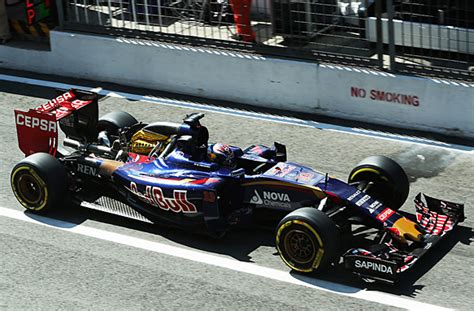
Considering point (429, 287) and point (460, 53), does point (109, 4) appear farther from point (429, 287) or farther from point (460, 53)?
point (429, 287)

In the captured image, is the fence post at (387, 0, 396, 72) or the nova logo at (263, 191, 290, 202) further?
the fence post at (387, 0, 396, 72)

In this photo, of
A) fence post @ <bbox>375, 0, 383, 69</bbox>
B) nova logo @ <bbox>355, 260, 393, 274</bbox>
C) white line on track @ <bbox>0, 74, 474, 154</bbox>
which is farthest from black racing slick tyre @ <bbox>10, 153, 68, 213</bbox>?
fence post @ <bbox>375, 0, 383, 69</bbox>

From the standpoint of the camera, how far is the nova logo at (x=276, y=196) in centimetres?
882

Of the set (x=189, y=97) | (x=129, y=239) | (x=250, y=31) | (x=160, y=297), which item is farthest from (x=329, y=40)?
(x=160, y=297)

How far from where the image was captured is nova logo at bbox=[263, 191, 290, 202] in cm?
882

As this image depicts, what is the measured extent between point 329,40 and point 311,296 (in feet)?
16.2

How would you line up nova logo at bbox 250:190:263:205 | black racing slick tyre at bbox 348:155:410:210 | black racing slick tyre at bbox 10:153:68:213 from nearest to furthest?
nova logo at bbox 250:190:263:205 → black racing slick tyre at bbox 348:155:410:210 → black racing slick tyre at bbox 10:153:68:213

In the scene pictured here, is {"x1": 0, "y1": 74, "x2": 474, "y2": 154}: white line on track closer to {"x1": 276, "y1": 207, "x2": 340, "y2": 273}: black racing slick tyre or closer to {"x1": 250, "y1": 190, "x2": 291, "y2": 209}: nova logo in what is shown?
{"x1": 250, "y1": 190, "x2": 291, "y2": 209}: nova logo

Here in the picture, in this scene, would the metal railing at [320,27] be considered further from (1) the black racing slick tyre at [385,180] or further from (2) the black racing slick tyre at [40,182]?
(2) the black racing slick tyre at [40,182]

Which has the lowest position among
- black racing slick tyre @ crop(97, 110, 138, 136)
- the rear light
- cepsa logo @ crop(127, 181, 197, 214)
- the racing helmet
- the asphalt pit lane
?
the asphalt pit lane

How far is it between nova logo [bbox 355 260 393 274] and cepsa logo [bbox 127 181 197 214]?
1.73 metres

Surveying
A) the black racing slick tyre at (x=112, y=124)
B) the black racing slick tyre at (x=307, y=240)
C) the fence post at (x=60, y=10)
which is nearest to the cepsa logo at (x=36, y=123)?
the black racing slick tyre at (x=112, y=124)

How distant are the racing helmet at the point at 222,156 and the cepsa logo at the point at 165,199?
46 centimetres

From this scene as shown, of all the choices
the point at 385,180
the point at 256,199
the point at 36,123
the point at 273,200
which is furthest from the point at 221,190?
the point at 36,123
